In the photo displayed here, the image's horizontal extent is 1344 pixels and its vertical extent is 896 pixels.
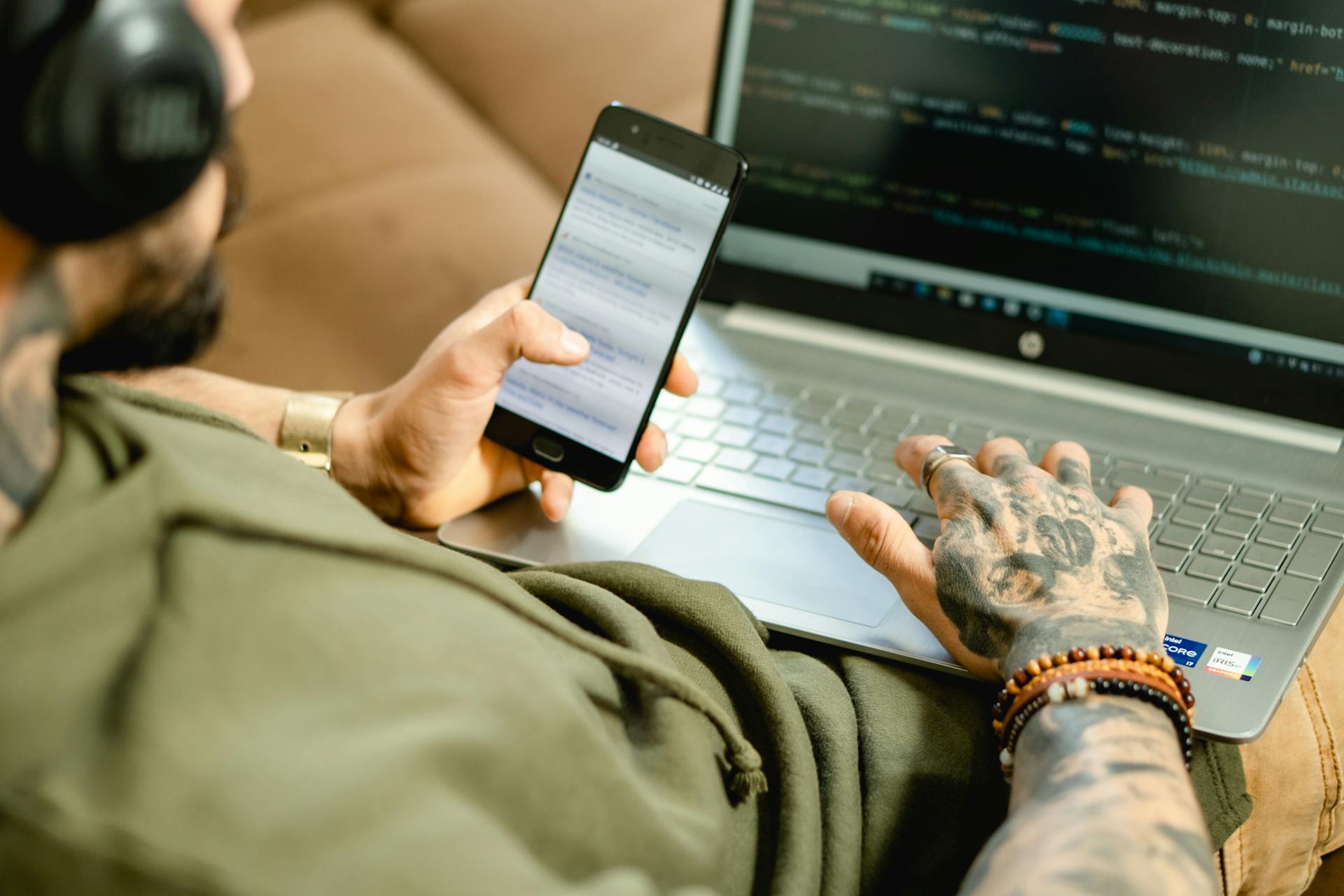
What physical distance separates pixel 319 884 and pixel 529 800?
0.09 m

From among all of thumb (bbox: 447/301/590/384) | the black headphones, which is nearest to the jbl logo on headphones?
the black headphones

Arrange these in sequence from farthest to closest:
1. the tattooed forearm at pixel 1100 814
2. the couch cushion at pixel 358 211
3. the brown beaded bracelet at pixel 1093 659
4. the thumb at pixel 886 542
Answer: the couch cushion at pixel 358 211 → the thumb at pixel 886 542 → the brown beaded bracelet at pixel 1093 659 → the tattooed forearm at pixel 1100 814

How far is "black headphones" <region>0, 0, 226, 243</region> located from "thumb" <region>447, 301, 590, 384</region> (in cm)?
34

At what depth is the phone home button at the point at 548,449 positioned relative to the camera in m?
0.82

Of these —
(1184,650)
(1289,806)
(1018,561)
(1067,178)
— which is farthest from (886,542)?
(1067,178)

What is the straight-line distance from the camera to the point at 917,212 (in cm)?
97

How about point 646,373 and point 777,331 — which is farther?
point 777,331

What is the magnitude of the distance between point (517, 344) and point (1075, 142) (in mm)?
492

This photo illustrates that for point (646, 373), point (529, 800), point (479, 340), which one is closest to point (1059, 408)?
point (646, 373)

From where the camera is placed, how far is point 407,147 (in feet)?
4.93

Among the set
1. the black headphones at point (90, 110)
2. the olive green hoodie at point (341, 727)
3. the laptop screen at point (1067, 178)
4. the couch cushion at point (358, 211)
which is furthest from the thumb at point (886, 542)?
the couch cushion at point (358, 211)

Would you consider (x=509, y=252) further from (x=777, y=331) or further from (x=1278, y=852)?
(x=1278, y=852)

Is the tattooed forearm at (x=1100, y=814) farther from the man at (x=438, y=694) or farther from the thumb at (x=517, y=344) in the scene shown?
the thumb at (x=517, y=344)

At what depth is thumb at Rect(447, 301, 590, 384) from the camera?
2.46 ft
